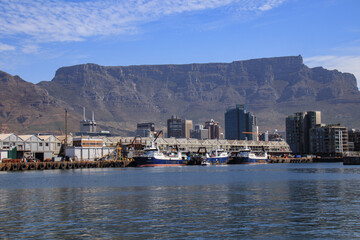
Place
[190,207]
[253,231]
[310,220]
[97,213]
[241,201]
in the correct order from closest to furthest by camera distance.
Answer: [253,231]
[310,220]
[97,213]
[190,207]
[241,201]

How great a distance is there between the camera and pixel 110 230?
142 ft

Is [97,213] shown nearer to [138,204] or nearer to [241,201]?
[138,204]

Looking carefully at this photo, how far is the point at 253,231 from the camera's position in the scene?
4238cm

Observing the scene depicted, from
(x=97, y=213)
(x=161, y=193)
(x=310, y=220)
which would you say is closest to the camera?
(x=310, y=220)

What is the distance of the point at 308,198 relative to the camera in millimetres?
65125

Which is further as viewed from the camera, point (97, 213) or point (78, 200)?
point (78, 200)

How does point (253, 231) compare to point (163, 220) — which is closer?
point (253, 231)

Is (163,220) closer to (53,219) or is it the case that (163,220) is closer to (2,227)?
(53,219)

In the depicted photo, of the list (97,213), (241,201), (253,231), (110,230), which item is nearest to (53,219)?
(97,213)

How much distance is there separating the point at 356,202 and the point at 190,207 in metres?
→ 19.8

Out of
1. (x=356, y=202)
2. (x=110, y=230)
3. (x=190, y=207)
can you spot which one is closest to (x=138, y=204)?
(x=190, y=207)

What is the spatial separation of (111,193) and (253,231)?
120ft

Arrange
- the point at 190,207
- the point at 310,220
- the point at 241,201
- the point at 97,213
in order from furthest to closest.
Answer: the point at 241,201, the point at 190,207, the point at 97,213, the point at 310,220

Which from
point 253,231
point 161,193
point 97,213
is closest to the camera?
point 253,231
